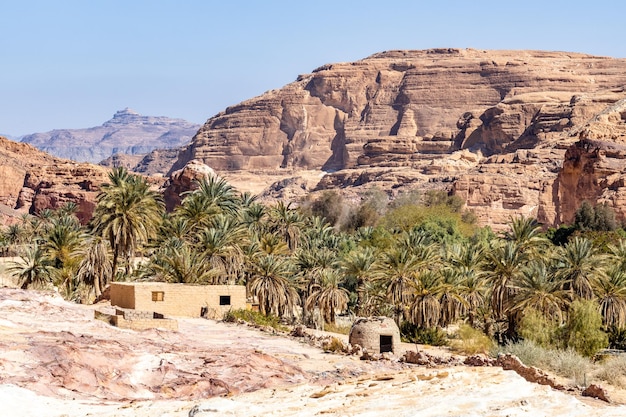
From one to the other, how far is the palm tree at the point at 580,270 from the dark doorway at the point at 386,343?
13.7m

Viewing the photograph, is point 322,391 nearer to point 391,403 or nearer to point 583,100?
point 391,403

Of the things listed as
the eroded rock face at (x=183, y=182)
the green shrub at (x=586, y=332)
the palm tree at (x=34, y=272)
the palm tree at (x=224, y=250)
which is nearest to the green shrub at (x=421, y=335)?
the green shrub at (x=586, y=332)

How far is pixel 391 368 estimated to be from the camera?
78.0 ft

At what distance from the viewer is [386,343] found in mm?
31406

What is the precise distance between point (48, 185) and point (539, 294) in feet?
270

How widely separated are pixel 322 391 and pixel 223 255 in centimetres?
3084

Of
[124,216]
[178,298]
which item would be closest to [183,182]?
[124,216]

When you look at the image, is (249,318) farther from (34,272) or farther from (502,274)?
(34,272)

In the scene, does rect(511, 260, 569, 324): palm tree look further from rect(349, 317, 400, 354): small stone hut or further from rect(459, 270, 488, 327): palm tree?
rect(349, 317, 400, 354): small stone hut

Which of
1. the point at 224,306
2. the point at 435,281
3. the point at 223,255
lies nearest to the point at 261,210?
the point at 223,255

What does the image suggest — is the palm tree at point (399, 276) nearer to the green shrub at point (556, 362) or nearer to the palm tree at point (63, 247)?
the green shrub at point (556, 362)

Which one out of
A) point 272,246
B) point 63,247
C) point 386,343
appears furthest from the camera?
point 272,246

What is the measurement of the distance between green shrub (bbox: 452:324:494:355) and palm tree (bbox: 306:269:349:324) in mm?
6154

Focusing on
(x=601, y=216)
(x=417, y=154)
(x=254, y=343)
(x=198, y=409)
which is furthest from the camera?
(x=417, y=154)
